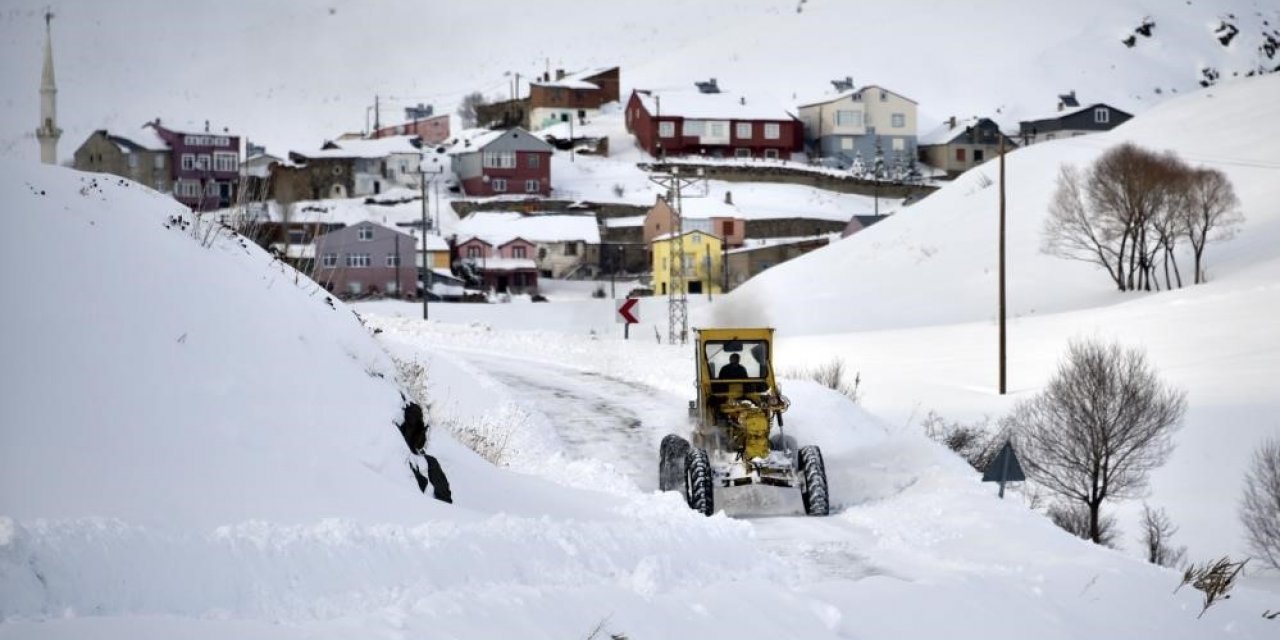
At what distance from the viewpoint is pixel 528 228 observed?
100500mm

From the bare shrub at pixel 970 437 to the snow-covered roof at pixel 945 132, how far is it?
10047 centimetres

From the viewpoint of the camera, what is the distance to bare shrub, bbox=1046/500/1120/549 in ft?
102

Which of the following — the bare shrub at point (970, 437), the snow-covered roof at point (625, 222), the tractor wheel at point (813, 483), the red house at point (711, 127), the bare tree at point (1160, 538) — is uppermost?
the red house at point (711, 127)

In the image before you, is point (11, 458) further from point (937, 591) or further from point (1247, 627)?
point (1247, 627)

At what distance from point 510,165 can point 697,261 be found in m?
23.9

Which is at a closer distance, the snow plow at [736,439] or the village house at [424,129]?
the snow plow at [736,439]

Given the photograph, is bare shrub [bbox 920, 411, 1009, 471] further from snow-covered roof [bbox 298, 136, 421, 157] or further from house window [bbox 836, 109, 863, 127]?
house window [bbox 836, 109, 863, 127]

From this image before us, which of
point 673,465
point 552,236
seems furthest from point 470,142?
point 673,465

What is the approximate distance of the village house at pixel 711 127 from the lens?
12619cm

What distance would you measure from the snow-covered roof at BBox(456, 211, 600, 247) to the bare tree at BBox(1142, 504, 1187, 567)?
228 ft

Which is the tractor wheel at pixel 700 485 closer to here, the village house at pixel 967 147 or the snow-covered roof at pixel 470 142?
the snow-covered roof at pixel 470 142

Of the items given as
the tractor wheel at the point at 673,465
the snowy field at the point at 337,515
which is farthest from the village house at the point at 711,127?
the tractor wheel at the point at 673,465

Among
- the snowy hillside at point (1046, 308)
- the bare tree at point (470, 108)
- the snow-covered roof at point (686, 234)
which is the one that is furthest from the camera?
the bare tree at point (470, 108)

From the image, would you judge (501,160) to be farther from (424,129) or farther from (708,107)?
(424,129)
